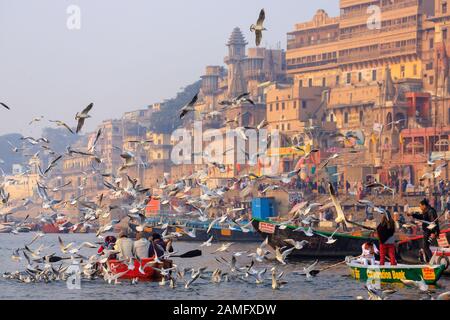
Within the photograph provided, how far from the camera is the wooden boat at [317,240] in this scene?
53.2 metres

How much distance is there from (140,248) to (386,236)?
312 inches

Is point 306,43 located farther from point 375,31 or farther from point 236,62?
point 375,31

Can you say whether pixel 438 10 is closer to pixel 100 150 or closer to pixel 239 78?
pixel 239 78

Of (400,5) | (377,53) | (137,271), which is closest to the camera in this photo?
(137,271)

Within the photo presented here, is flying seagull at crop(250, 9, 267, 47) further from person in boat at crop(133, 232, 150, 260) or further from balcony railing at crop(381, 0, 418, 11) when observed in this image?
balcony railing at crop(381, 0, 418, 11)

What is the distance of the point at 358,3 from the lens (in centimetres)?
13212

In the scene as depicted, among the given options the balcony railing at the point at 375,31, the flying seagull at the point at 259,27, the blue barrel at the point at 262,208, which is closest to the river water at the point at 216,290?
the flying seagull at the point at 259,27

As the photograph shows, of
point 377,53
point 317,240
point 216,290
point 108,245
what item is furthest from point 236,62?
point 216,290

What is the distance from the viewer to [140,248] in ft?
132

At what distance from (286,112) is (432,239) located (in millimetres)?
84909

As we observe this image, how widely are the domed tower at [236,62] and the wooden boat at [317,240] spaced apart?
3477 inches

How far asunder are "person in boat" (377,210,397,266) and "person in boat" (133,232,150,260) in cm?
714
